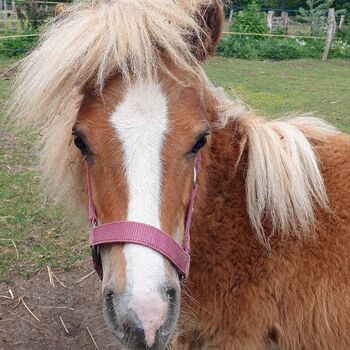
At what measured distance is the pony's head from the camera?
1.56m

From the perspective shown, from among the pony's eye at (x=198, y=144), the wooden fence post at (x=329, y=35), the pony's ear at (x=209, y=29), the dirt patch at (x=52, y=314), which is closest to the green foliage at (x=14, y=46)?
the wooden fence post at (x=329, y=35)

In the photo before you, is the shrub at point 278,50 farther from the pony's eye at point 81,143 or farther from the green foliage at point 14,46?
the pony's eye at point 81,143

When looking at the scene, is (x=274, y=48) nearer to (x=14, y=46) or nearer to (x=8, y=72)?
(x=14, y=46)

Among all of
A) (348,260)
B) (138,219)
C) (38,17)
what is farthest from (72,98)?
(38,17)

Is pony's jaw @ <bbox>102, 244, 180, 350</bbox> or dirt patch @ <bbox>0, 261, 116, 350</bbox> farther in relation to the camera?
dirt patch @ <bbox>0, 261, 116, 350</bbox>

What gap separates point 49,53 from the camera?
1.99 m

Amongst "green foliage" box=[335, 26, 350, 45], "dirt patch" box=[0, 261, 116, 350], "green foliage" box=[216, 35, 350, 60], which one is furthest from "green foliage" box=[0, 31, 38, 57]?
"green foliage" box=[335, 26, 350, 45]

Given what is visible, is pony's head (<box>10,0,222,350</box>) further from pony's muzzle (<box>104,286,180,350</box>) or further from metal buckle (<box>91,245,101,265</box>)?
metal buckle (<box>91,245,101,265</box>)

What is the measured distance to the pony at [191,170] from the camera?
1714 mm

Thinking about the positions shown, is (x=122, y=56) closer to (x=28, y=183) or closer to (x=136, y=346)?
(x=136, y=346)

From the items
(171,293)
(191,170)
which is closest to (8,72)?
(191,170)

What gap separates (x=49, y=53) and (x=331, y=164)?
1374mm

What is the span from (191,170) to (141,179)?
28cm

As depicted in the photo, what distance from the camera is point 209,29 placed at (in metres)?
2.08
